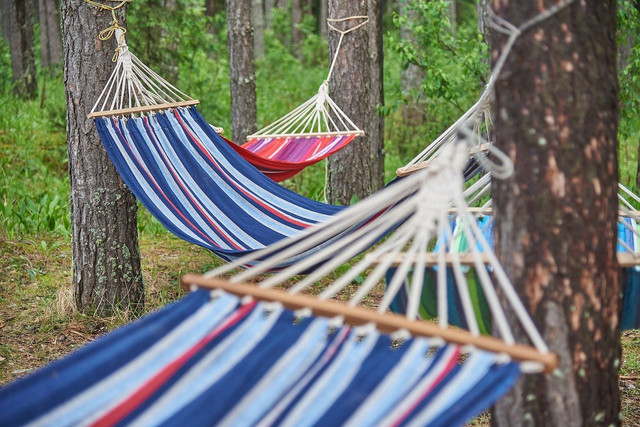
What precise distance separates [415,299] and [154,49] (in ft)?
Result: 17.3

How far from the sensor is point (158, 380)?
4.16 ft

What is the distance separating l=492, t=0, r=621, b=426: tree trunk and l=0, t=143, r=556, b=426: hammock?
19cm

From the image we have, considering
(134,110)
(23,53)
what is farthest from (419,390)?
(23,53)

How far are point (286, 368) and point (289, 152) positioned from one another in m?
2.49

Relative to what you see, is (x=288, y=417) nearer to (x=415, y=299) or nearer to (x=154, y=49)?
(x=415, y=299)

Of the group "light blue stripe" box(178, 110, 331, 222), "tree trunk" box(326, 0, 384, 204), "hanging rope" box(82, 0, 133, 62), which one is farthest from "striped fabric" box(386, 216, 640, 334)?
"tree trunk" box(326, 0, 384, 204)

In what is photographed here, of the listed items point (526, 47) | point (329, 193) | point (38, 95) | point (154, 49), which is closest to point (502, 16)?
point (526, 47)

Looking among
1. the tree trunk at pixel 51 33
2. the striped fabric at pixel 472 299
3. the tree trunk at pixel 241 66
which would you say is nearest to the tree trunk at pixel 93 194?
the striped fabric at pixel 472 299

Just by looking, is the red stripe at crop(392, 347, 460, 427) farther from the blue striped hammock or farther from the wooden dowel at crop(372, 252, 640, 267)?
the blue striped hammock

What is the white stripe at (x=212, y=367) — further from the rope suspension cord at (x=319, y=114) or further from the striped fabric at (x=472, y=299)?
the rope suspension cord at (x=319, y=114)

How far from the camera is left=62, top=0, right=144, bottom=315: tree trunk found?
2.97 meters

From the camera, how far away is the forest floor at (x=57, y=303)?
2791 millimetres

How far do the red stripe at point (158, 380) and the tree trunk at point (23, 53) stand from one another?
737 centimetres

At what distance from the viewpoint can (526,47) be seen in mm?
1439
